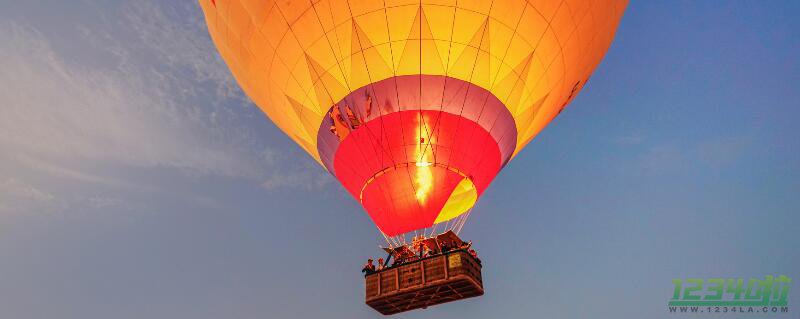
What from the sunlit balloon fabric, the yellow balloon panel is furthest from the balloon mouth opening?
the yellow balloon panel

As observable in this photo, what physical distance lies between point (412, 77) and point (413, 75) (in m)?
0.04

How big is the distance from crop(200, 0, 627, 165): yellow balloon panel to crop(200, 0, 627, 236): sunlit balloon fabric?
0.07 ft

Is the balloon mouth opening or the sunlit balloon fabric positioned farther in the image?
the balloon mouth opening

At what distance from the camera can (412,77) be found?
10.2m

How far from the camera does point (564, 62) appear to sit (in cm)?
1109

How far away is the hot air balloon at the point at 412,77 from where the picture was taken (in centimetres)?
989

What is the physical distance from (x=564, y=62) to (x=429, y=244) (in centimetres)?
448

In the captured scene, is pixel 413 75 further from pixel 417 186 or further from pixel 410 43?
pixel 417 186

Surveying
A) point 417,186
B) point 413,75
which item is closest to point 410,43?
point 413,75

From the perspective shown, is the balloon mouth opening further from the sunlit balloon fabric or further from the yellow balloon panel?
the yellow balloon panel

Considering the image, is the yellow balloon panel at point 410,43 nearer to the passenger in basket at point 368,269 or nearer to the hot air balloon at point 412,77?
the hot air balloon at point 412,77

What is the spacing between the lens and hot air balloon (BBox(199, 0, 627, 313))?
9.89 m

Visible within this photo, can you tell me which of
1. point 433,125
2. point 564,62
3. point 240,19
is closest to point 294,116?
point 240,19

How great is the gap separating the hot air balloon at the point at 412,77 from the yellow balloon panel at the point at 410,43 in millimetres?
21
